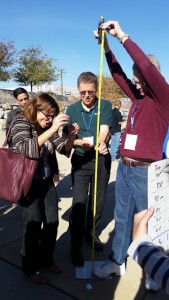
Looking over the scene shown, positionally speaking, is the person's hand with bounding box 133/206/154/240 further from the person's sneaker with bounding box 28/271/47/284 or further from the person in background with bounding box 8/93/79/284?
the person's sneaker with bounding box 28/271/47/284

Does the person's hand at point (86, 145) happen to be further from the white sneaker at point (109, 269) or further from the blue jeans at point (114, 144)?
the blue jeans at point (114, 144)

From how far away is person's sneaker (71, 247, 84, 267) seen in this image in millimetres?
2947

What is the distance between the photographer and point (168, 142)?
95.3 inches

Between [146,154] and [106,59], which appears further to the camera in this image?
[106,59]

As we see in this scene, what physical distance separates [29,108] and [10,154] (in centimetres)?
42

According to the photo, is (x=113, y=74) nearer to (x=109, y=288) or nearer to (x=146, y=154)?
(x=146, y=154)

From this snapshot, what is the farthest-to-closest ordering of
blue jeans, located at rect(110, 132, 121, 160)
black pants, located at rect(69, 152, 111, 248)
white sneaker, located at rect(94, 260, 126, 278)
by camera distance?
1. blue jeans, located at rect(110, 132, 121, 160)
2. black pants, located at rect(69, 152, 111, 248)
3. white sneaker, located at rect(94, 260, 126, 278)

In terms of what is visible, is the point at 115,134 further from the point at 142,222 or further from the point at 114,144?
the point at 142,222

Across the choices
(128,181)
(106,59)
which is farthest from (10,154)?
(106,59)

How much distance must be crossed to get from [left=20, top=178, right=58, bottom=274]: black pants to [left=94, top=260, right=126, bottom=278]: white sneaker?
1.52 ft

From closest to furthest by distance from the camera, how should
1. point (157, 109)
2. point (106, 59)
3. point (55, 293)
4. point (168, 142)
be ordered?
point (157, 109)
point (168, 142)
point (55, 293)
point (106, 59)

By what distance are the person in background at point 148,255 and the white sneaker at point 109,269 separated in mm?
1570

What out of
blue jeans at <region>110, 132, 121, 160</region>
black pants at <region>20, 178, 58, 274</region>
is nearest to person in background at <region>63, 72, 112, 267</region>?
black pants at <region>20, 178, 58, 274</region>

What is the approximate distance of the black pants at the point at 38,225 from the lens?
261cm
